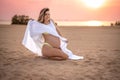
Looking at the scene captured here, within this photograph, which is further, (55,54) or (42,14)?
(42,14)

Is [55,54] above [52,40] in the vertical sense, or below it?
below

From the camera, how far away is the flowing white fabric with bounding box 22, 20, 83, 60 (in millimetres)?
9266

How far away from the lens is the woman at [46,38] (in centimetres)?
906

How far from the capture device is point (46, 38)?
9.30 m

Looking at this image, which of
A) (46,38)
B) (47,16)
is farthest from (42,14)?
(46,38)

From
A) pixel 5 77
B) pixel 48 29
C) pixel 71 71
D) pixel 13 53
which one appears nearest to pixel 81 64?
pixel 71 71

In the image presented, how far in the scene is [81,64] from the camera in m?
8.25

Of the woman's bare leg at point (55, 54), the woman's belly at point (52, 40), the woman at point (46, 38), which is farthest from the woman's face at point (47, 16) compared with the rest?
the woman's bare leg at point (55, 54)

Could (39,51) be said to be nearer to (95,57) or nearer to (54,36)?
(54,36)

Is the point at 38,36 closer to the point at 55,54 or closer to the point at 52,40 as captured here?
the point at 52,40

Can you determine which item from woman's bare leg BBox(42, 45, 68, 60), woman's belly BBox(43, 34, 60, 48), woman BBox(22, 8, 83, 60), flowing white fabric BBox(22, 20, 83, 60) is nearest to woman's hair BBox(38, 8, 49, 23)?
woman BBox(22, 8, 83, 60)

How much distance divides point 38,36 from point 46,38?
0.30 metres

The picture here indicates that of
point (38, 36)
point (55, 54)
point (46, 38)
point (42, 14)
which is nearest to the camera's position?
point (55, 54)

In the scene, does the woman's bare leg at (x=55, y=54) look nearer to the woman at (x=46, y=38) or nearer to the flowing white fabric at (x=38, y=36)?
the woman at (x=46, y=38)
